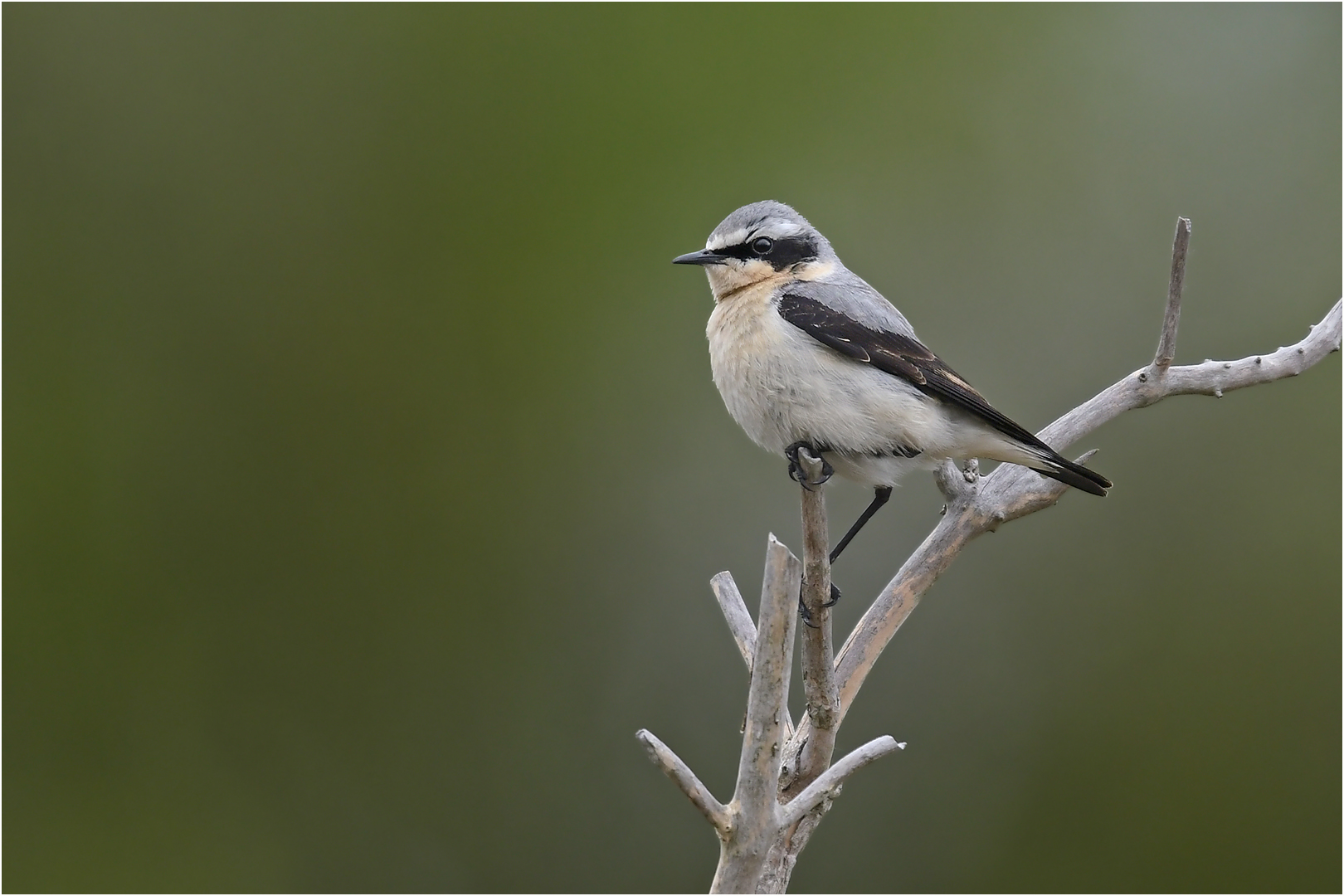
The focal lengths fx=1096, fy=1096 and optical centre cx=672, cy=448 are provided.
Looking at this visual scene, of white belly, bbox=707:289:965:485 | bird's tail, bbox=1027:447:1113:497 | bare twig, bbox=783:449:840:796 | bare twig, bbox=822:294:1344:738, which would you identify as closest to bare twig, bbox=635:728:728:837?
bare twig, bbox=783:449:840:796

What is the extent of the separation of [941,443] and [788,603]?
2.95 ft

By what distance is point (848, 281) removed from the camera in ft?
11.6

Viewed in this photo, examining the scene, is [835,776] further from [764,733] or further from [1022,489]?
[1022,489]

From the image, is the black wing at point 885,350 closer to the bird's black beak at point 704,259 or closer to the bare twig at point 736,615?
the bird's black beak at point 704,259

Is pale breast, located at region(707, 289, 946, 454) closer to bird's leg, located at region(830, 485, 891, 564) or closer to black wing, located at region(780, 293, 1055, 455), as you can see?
black wing, located at region(780, 293, 1055, 455)

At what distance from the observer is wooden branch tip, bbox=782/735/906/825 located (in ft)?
8.31

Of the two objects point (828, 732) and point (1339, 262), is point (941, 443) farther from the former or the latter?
point (1339, 262)

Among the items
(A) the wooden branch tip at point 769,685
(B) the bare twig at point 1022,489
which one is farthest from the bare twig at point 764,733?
(B) the bare twig at point 1022,489

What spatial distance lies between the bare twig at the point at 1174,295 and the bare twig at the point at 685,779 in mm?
1747

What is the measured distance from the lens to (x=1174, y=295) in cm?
293

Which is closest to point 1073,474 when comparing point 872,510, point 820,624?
point 872,510

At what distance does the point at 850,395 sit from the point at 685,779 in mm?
1214

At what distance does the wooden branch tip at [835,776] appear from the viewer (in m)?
2.53

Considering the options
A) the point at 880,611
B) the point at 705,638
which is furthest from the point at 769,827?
the point at 705,638
